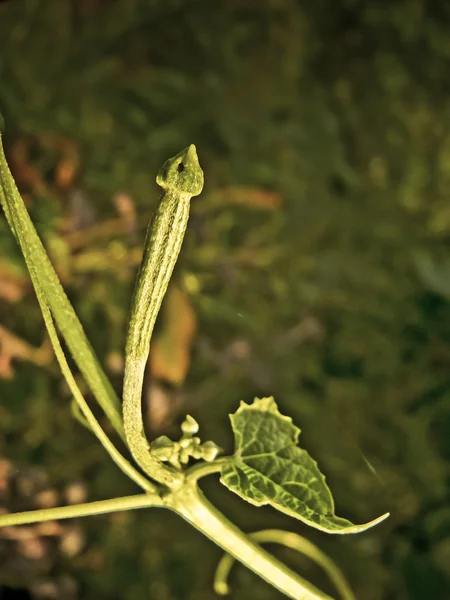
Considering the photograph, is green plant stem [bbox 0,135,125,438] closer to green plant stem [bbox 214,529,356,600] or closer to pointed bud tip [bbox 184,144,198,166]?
pointed bud tip [bbox 184,144,198,166]

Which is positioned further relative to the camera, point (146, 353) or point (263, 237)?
point (263, 237)

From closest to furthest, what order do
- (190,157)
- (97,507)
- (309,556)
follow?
1. (190,157)
2. (97,507)
3. (309,556)

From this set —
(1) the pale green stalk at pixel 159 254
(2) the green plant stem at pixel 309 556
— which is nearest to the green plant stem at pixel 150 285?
(1) the pale green stalk at pixel 159 254

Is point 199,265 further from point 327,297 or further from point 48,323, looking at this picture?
point 48,323

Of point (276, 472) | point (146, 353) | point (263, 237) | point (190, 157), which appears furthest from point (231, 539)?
point (263, 237)

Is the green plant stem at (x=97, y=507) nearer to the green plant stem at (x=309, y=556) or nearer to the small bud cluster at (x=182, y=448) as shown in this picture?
the small bud cluster at (x=182, y=448)

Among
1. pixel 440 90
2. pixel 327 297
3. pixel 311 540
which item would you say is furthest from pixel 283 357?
pixel 440 90

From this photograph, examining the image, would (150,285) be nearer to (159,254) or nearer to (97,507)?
(159,254)
